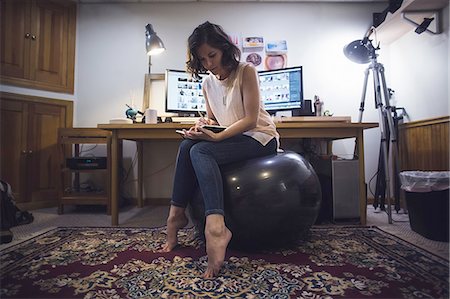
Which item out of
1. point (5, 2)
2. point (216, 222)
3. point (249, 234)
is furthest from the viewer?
point (5, 2)

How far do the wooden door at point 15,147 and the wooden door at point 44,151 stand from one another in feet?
0.13

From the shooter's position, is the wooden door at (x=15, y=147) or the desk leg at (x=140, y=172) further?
the desk leg at (x=140, y=172)

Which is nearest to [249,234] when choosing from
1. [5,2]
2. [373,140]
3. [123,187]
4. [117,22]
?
[123,187]

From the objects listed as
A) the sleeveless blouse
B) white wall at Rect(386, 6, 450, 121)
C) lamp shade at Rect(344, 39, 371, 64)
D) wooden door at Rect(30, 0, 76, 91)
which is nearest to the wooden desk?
the sleeveless blouse

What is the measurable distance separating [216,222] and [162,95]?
175 centimetres

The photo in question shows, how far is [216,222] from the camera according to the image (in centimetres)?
98

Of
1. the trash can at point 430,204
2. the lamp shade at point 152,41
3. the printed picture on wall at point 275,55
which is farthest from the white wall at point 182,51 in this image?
the trash can at point 430,204

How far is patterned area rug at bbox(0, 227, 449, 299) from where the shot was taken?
830mm

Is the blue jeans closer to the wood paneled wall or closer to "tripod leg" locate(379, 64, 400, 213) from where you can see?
"tripod leg" locate(379, 64, 400, 213)

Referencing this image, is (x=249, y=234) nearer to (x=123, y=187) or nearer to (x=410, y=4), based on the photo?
(x=123, y=187)

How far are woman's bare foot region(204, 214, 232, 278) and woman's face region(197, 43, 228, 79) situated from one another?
648mm

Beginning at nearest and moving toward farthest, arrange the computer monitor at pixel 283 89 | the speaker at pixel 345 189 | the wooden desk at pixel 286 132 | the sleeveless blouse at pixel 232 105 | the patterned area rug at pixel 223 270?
the patterned area rug at pixel 223 270, the sleeveless blouse at pixel 232 105, the wooden desk at pixel 286 132, the speaker at pixel 345 189, the computer monitor at pixel 283 89

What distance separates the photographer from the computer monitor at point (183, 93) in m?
2.04

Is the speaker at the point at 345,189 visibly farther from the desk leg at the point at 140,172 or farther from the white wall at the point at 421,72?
Answer: the desk leg at the point at 140,172
